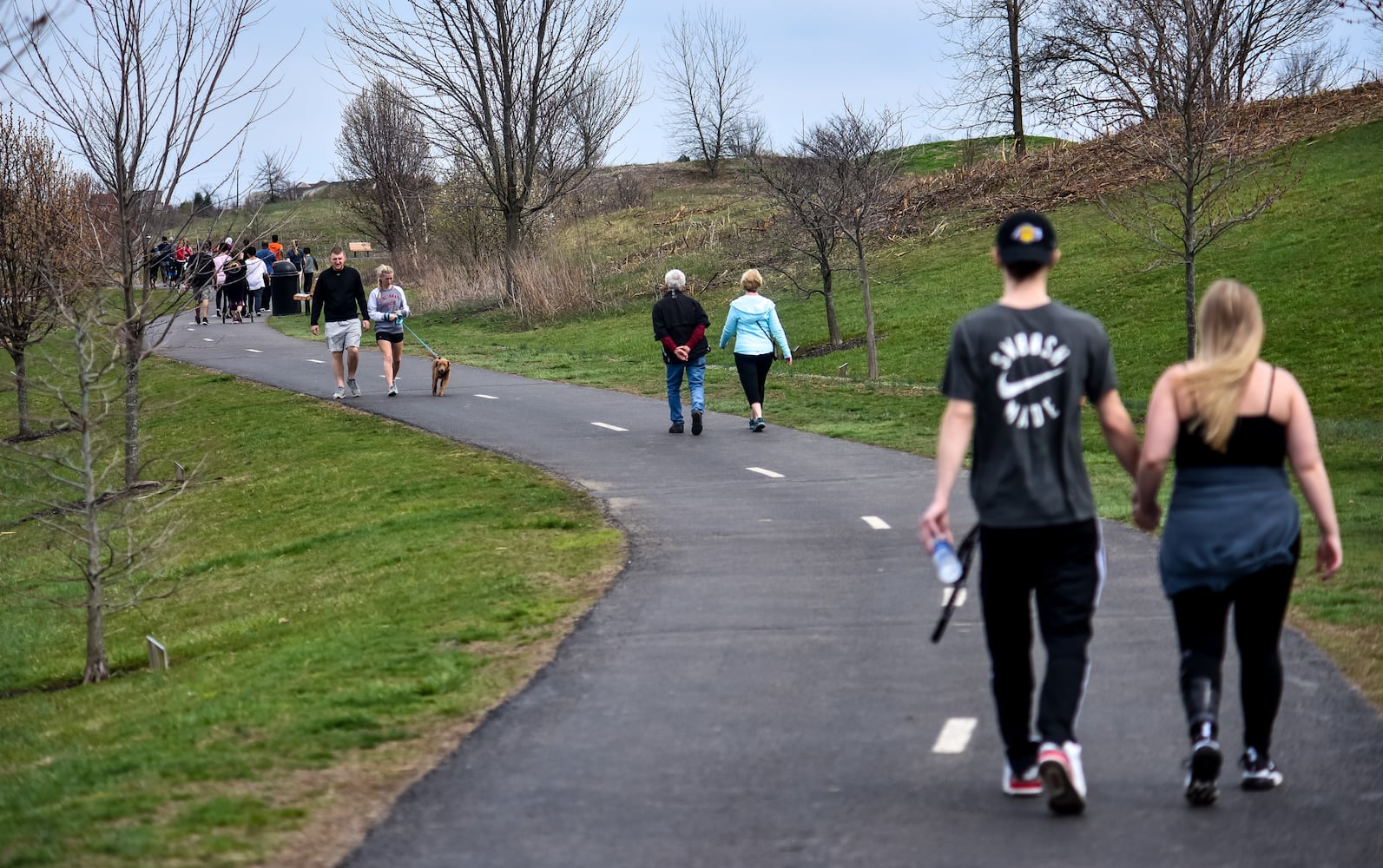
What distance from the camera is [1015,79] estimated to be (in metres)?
53.0

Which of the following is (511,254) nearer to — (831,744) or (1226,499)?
(831,744)

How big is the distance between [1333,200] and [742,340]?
23.5 meters

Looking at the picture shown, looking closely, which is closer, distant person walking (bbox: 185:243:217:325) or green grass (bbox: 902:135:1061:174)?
distant person walking (bbox: 185:243:217:325)

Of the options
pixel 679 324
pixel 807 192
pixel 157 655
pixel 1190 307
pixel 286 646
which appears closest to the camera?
pixel 286 646

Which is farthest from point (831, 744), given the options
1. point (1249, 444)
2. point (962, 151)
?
point (962, 151)

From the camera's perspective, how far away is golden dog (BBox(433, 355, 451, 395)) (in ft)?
75.0

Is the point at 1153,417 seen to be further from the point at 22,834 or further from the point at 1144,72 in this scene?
the point at 1144,72

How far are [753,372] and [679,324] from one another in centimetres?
101

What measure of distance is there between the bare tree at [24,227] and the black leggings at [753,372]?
37.6ft

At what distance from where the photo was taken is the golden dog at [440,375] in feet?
75.0

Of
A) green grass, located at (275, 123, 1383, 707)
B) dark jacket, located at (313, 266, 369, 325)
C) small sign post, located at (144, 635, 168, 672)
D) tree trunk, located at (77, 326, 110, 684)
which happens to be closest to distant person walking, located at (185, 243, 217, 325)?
dark jacket, located at (313, 266, 369, 325)

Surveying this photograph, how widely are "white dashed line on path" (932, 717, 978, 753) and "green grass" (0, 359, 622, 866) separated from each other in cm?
203

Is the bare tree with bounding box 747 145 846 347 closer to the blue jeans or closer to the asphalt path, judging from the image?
the blue jeans

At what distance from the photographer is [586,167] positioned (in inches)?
1706
